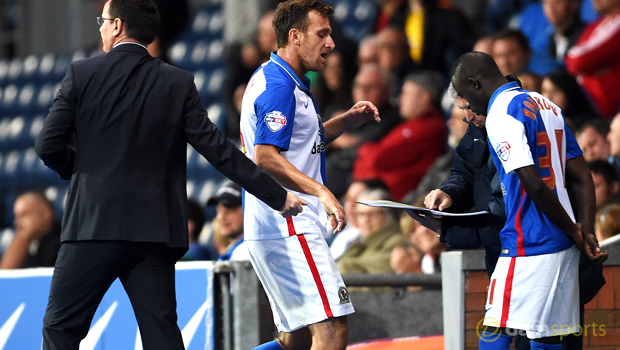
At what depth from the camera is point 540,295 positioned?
10.9 ft

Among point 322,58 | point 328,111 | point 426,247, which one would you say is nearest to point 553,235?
point 322,58

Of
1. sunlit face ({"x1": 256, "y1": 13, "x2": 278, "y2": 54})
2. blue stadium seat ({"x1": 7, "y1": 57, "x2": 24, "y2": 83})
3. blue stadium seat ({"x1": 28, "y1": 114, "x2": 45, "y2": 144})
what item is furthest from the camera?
blue stadium seat ({"x1": 7, "y1": 57, "x2": 24, "y2": 83})

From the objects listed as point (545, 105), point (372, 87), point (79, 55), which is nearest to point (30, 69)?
point (79, 55)

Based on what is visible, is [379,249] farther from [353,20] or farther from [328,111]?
[353,20]

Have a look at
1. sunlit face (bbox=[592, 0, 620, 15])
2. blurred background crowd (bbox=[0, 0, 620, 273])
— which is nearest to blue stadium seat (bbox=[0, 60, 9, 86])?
blurred background crowd (bbox=[0, 0, 620, 273])

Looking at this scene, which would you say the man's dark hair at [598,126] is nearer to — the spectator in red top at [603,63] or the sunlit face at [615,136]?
the sunlit face at [615,136]

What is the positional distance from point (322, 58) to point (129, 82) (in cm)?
97

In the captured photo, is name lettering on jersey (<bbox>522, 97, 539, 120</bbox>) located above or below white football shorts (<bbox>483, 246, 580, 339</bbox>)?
above

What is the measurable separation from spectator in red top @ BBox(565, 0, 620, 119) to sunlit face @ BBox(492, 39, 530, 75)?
0.45m

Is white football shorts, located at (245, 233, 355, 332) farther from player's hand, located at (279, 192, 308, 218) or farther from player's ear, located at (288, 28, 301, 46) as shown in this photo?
player's ear, located at (288, 28, 301, 46)

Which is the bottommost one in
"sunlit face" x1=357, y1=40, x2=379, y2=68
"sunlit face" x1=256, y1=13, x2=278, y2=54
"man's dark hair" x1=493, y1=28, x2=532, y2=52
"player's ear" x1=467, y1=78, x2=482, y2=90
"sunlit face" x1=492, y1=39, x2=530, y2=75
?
"player's ear" x1=467, y1=78, x2=482, y2=90

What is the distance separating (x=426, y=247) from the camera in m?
6.38

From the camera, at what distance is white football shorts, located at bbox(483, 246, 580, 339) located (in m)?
3.33

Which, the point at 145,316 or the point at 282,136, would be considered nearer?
the point at 145,316
